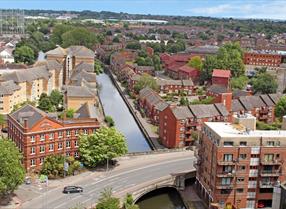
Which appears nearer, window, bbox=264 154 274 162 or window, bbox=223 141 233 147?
window, bbox=223 141 233 147

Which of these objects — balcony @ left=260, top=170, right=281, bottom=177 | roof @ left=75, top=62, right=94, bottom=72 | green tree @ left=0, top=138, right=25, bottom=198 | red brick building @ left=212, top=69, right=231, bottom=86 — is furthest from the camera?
red brick building @ left=212, top=69, right=231, bottom=86

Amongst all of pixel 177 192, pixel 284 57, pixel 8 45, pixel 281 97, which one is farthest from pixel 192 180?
pixel 8 45

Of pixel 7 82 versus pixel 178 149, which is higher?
pixel 7 82

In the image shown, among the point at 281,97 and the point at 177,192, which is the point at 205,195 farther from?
the point at 281,97

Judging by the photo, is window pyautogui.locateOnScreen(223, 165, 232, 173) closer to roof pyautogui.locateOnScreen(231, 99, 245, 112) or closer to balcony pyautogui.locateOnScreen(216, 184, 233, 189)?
balcony pyautogui.locateOnScreen(216, 184, 233, 189)

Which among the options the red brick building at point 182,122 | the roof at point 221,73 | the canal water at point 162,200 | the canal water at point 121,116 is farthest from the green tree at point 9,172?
the roof at point 221,73

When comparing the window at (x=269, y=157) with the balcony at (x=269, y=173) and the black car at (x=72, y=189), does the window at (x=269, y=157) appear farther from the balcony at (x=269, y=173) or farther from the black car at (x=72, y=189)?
the black car at (x=72, y=189)

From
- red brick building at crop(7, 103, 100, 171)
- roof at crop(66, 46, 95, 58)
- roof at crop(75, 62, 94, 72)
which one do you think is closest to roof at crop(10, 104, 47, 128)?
red brick building at crop(7, 103, 100, 171)
